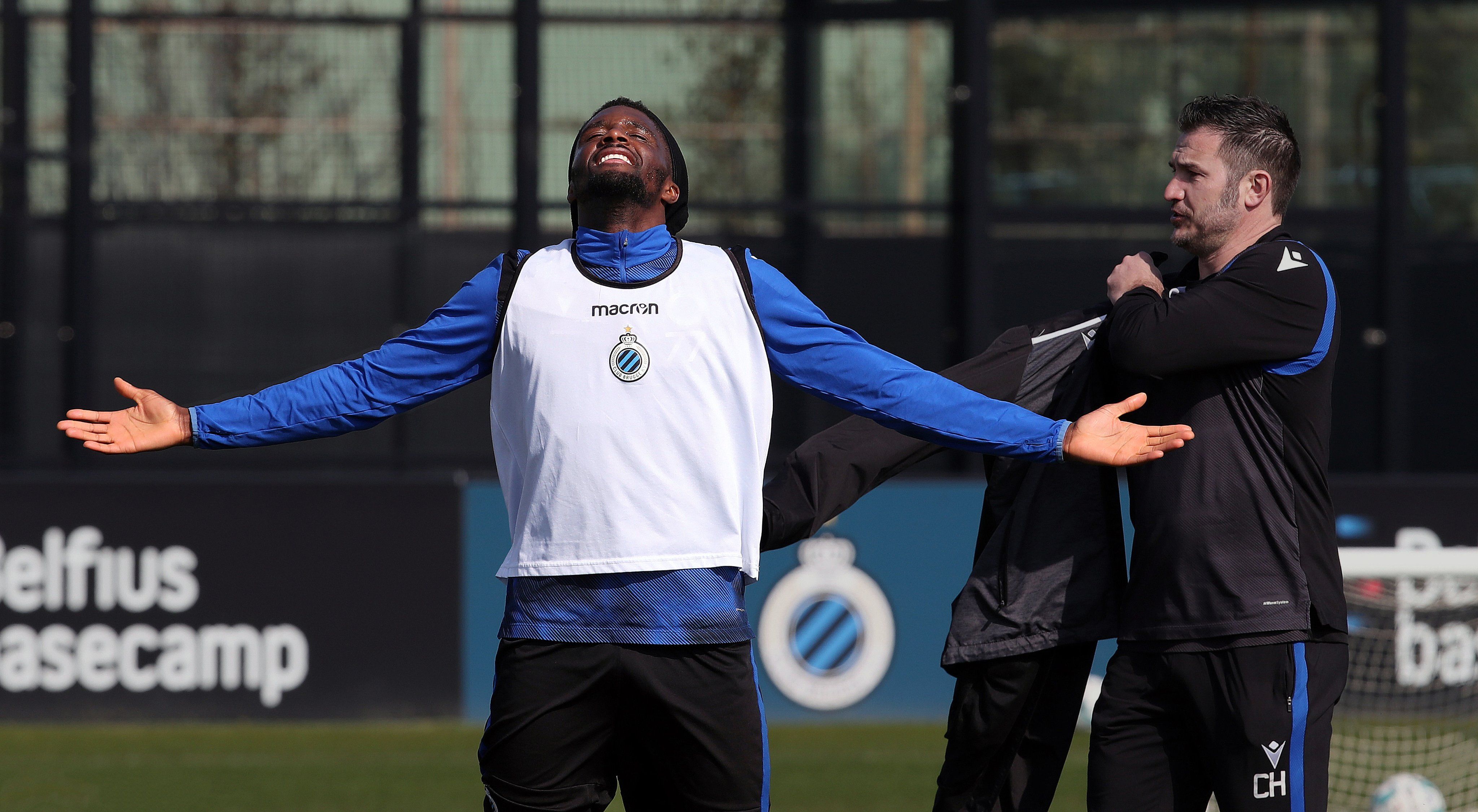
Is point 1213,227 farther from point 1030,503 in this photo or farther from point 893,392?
point 893,392

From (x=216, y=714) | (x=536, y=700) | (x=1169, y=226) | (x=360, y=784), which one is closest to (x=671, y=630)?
(x=536, y=700)

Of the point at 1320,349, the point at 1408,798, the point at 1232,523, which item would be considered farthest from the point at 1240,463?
the point at 1408,798

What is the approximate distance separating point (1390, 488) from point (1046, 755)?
566cm

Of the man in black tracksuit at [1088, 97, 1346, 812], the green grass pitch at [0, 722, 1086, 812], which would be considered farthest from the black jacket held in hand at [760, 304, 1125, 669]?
the green grass pitch at [0, 722, 1086, 812]

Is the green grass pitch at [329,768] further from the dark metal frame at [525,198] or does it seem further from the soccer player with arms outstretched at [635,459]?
the soccer player with arms outstretched at [635,459]

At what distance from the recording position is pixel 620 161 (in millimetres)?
3107

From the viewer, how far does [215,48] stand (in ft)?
32.1

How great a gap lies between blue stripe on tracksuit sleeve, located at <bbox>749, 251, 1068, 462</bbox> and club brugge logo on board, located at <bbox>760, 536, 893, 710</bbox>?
5.15 metres

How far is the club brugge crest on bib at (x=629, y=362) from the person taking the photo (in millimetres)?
3023

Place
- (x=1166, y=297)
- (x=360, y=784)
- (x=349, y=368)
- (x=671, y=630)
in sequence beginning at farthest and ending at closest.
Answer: (x=360, y=784), (x=1166, y=297), (x=349, y=368), (x=671, y=630)

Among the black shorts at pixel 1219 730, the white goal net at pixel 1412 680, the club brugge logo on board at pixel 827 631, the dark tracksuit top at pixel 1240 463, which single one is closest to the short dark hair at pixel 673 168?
the dark tracksuit top at pixel 1240 463

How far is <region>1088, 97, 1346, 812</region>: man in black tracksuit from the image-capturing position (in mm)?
3447

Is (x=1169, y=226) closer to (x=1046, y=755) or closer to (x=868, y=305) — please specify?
(x=868, y=305)

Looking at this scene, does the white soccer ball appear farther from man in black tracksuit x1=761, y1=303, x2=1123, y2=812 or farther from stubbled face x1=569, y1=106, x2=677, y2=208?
stubbled face x1=569, y1=106, x2=677, y2=208
